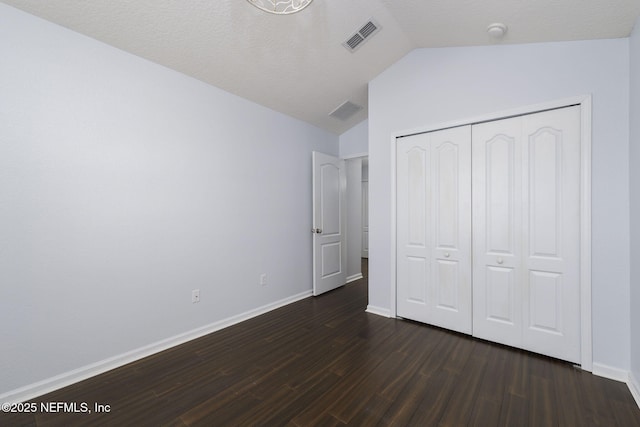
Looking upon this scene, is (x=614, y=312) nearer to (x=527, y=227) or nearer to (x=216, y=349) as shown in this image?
(x=527, y=227)

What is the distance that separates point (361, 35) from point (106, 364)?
3679 mm

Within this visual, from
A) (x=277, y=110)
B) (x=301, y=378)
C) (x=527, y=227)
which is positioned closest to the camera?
(x=301, y=378)

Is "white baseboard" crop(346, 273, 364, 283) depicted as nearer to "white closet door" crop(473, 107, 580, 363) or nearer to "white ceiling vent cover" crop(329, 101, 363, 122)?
"white closet door" crop(473, 107, 580, 363)

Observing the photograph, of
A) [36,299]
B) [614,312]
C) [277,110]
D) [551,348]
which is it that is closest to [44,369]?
[36,299]

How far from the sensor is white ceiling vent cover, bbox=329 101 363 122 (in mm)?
3836

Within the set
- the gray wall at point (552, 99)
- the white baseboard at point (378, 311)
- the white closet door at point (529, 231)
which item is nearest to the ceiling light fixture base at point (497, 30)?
the gray wall at point (552, 99)

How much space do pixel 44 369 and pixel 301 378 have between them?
5.99 feet

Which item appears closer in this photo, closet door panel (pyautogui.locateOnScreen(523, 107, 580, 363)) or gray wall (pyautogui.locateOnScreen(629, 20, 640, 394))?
gray wall (pyautogui.locateOnScreen(629, 20, 640, 394))

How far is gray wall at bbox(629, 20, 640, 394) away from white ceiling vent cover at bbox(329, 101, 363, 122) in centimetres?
265

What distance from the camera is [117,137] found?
88.5 inches

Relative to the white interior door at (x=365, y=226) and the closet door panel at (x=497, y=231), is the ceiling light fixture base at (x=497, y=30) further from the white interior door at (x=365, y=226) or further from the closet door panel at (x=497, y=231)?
the white interior door at (x=365, y=226)

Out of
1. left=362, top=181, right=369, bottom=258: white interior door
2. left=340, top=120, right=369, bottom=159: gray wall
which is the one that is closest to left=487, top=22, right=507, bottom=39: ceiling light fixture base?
left=340, top=120, right=369, bottom=159: gray wall

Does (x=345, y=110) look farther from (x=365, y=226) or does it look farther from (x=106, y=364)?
(x=365, y=226)

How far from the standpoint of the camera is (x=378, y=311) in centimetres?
335
